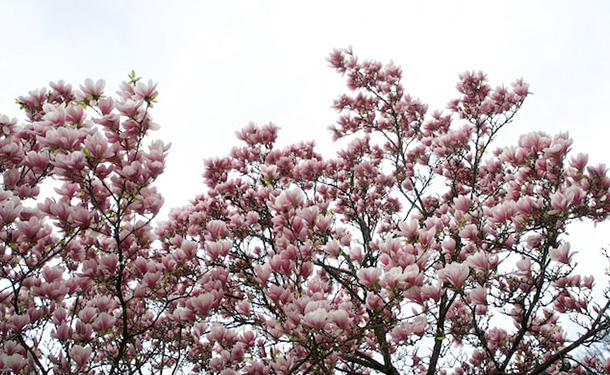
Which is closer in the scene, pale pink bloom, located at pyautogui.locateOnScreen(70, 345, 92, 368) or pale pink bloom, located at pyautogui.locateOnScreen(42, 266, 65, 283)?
pale pink bloom, located at pyautogui.locateOnScreen(70, 345, 92, 368)

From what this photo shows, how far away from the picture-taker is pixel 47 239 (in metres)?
2.94

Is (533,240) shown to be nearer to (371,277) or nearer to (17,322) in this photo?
(371,277)

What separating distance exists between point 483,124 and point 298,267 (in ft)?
13.3

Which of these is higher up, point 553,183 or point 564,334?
point 553,183

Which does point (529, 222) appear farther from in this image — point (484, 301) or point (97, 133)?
point (97, 133)

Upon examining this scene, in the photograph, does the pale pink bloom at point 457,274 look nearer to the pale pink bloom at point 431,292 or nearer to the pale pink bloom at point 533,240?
the pale pink bloom at point 431,292

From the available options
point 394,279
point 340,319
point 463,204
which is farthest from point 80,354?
point 463,204

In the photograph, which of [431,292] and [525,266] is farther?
[525,266]

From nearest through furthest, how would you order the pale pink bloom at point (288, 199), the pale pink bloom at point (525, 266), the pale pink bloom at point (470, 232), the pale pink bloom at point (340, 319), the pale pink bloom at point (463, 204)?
the pale pink bloom at point (340, 319)
the pale pink bloom at point (288, 199)
the pale pink bloom at point (525, 266)
the pale pink bloom at point (470, 232)
the pale pink bloom at point (463, 204)

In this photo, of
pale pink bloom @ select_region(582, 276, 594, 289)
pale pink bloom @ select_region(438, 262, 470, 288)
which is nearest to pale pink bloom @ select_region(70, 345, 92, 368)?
pale pink bloom @ select_region(438, 262, 470, 288)

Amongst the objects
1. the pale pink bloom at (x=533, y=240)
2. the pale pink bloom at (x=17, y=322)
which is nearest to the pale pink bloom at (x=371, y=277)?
the pale pink bloom at (x=533, y=240)

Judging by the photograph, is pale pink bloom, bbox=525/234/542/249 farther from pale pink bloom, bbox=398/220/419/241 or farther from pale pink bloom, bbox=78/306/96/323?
pale pink bloom, bbox=78/306/96/323

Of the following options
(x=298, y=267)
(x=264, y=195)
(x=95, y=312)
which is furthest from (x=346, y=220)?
(x=95, y=312)

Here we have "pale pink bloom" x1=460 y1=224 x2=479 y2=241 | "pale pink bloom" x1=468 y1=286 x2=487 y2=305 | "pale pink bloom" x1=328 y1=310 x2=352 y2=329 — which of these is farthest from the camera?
"pale pink bloom" x1=460 y1=224 x2=479 y2=241
